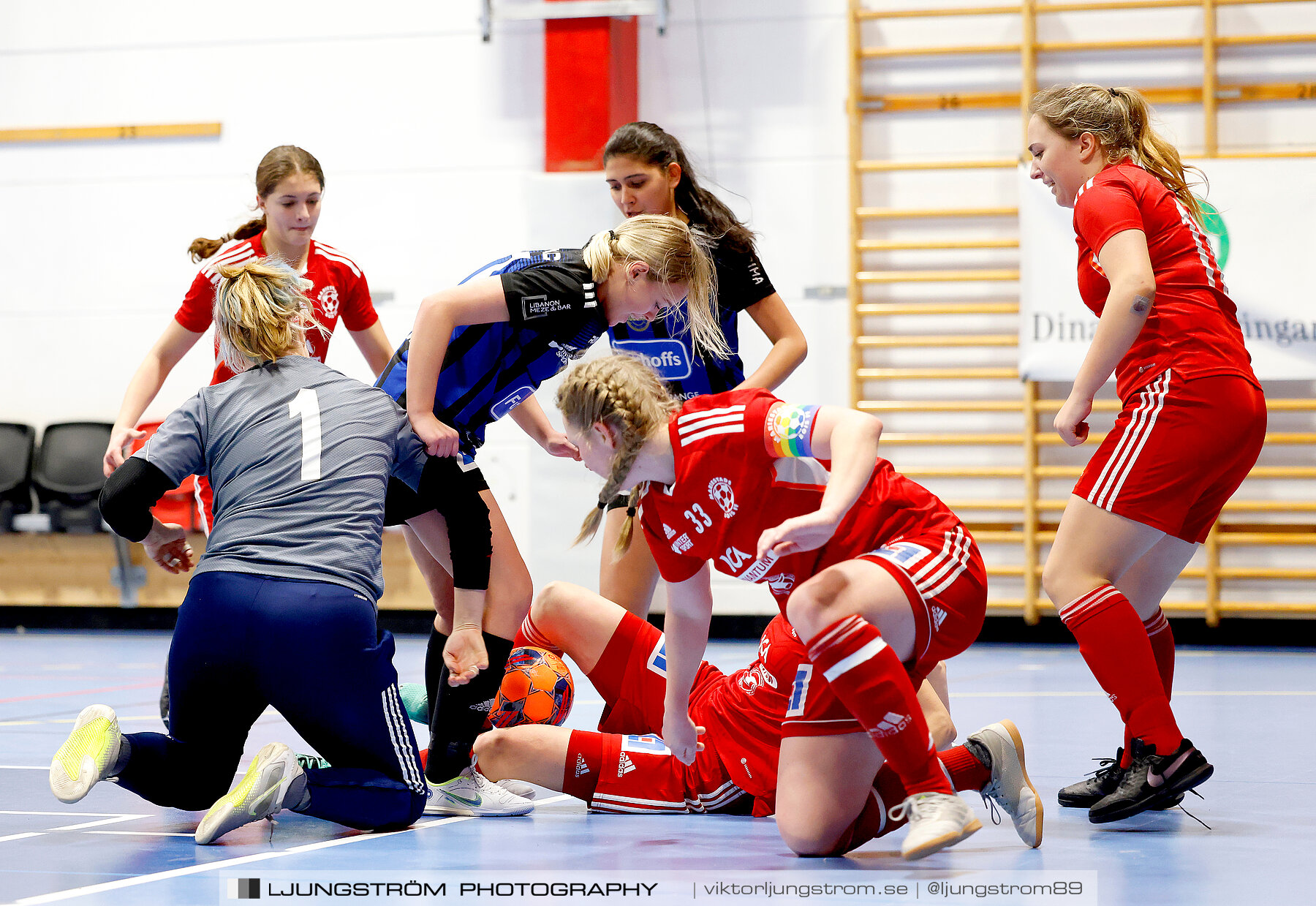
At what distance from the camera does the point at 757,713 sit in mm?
2766

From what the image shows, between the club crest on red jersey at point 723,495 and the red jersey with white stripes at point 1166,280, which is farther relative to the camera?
the red jersey with white stripes at point 1166,280

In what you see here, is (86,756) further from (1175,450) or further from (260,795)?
(1175,450)

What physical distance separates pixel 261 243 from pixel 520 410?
102cm

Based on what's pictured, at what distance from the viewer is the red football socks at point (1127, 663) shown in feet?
8.91

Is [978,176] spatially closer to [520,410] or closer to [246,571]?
[520,410]

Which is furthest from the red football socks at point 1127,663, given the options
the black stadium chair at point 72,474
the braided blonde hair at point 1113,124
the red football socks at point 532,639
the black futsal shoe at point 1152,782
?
the black stadium chair at point 72,474

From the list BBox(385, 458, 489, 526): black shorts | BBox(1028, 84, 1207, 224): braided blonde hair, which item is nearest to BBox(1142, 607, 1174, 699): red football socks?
BBox(1028, 84, 1207, 224): braided blonde hair

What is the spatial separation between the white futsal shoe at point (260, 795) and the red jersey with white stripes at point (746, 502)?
29.9 inches

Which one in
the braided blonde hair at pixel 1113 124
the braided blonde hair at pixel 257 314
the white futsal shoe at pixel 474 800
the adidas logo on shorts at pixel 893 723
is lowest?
the white futsal shoe at pixel 474 800

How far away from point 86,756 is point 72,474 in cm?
559

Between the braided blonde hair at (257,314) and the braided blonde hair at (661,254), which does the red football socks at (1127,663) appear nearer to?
the braided blonde hair at (661,254)

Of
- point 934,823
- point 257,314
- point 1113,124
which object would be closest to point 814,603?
point 934,823

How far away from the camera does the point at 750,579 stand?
2.55 m

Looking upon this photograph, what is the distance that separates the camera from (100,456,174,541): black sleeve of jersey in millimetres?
2521
